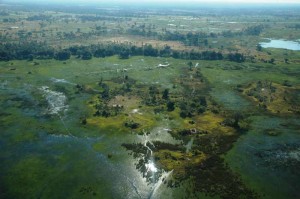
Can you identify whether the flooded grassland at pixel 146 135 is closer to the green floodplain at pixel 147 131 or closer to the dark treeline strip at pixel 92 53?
the green floodplain at pixel 147 131

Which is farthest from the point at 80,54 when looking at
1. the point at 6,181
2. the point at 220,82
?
the point at 6,181

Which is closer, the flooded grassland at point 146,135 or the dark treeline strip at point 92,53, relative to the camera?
the flooded grassland at point 146,135

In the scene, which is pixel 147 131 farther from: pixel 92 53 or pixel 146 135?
pixel 92 53

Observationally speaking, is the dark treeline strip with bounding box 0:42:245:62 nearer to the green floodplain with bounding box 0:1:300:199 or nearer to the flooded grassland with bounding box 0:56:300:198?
the green floodplain with bounding box 0:1:300:199

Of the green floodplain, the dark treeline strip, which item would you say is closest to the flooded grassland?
the green floodplain

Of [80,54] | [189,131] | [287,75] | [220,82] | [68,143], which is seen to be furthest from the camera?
[80,54]

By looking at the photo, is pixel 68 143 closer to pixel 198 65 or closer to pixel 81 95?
pixel 81 95

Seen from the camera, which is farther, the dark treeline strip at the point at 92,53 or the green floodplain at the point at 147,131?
the dark treeline strip at the point at 92,53

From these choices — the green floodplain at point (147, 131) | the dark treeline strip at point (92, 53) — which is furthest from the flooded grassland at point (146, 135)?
the dark treeline strip at point (92, 53)
